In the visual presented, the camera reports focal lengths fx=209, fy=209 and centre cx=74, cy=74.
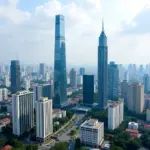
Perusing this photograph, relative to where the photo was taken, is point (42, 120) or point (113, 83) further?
point (113, 83)

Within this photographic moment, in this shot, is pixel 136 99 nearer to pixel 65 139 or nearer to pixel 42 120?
pixel 65 139

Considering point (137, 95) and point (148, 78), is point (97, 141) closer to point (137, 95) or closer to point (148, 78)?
point (137, 95)

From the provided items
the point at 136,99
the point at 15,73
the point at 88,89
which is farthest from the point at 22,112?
the point at 15,73

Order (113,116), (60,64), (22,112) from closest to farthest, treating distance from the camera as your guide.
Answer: (22,112) → (113,116) → (60,64)

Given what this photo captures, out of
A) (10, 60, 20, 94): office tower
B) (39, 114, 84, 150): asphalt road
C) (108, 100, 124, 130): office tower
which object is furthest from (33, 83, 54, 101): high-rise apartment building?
(108, 100, 124, 130): office tower

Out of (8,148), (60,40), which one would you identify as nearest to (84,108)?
(60,40)

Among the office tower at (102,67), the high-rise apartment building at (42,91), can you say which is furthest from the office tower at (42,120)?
the high-rise apartment building at (42,91)
